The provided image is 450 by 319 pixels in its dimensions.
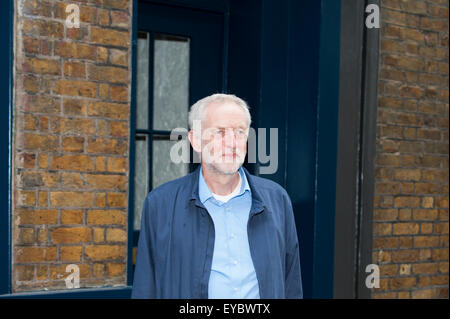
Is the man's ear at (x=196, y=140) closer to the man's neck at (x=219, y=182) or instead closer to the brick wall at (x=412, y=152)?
the man's neck at (x=219, y=182)

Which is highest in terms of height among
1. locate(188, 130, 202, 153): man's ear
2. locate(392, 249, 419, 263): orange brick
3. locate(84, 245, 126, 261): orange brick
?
locate(188, 130, 202, 153): man's ear

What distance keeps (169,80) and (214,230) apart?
1623 mm

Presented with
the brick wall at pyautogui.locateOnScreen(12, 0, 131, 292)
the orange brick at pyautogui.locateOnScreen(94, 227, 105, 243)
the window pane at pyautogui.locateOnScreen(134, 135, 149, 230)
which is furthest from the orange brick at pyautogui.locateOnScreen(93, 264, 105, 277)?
the window pane at pyautogui.locateOnScreen(134, 135, 149, 230)

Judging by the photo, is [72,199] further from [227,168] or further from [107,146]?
[227,168]

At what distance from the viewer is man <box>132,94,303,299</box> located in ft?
6.31

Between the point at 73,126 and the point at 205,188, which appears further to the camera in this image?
the point at 73,126

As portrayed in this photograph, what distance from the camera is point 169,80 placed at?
334 centimetres

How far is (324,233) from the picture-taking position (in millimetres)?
3174

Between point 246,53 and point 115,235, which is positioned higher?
point 246,53

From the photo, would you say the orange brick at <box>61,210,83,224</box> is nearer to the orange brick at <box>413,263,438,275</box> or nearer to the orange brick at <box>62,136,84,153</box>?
the orange brick at <box>62,136,84,153</box>

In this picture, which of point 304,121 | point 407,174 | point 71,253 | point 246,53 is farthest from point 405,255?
point 71,253

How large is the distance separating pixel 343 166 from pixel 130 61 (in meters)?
1.43

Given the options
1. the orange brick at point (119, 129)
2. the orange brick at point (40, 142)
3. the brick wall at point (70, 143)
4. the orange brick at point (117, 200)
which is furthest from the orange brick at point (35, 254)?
the orange brick at point (119, 129)
